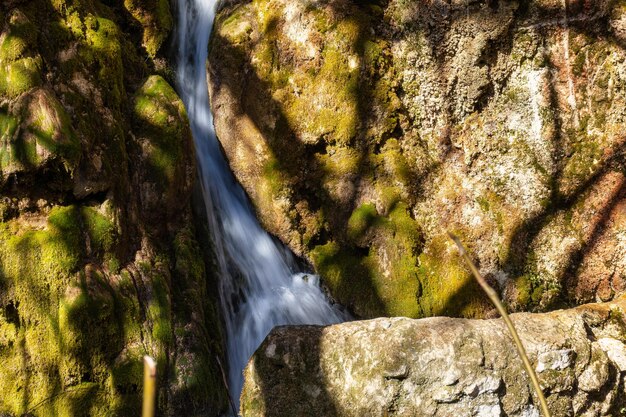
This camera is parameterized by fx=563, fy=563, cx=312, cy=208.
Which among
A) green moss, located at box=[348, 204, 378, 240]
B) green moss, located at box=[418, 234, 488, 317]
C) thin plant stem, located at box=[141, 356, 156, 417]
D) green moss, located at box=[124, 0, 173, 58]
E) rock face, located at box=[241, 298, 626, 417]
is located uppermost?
green moss, located at box=[124, 0, 173, 58]

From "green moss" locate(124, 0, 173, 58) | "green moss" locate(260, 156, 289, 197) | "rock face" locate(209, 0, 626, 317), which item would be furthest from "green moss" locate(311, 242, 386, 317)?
"green moss" locate(124, 0, 173, 58)

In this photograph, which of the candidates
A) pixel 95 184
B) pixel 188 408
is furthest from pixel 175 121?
pixel 188 408

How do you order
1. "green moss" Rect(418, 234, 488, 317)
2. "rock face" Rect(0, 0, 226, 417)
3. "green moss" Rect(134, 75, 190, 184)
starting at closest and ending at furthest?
"rock face" Rect(0, 0, 226, 417) → "green moss" Rect(134, 75, 190, 184) → "green moss" Rect(418, 234, 488, 317)

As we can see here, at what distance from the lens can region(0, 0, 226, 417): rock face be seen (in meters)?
4.60

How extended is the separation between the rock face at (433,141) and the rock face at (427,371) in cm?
203

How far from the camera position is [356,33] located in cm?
685

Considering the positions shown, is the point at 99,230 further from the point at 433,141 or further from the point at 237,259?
the point at 433,141

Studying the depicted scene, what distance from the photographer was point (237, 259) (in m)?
6.55

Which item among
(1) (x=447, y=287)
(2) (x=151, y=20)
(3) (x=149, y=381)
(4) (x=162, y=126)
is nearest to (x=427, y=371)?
(1) (x=447, y=287)

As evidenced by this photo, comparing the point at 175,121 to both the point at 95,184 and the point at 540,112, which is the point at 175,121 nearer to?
the point at 95,184

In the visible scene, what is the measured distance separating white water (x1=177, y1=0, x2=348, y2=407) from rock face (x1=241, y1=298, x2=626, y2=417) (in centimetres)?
187

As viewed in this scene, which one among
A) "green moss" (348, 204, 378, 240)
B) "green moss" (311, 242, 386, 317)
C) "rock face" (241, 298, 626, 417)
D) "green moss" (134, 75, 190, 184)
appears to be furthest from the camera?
"green moss" (348, 204, 378, 240)

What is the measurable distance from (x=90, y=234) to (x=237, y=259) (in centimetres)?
191

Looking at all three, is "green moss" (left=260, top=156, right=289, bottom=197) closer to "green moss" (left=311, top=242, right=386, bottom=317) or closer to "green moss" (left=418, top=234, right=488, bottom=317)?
"green moss" (left=311, top=242, right=386, bottom=317)
